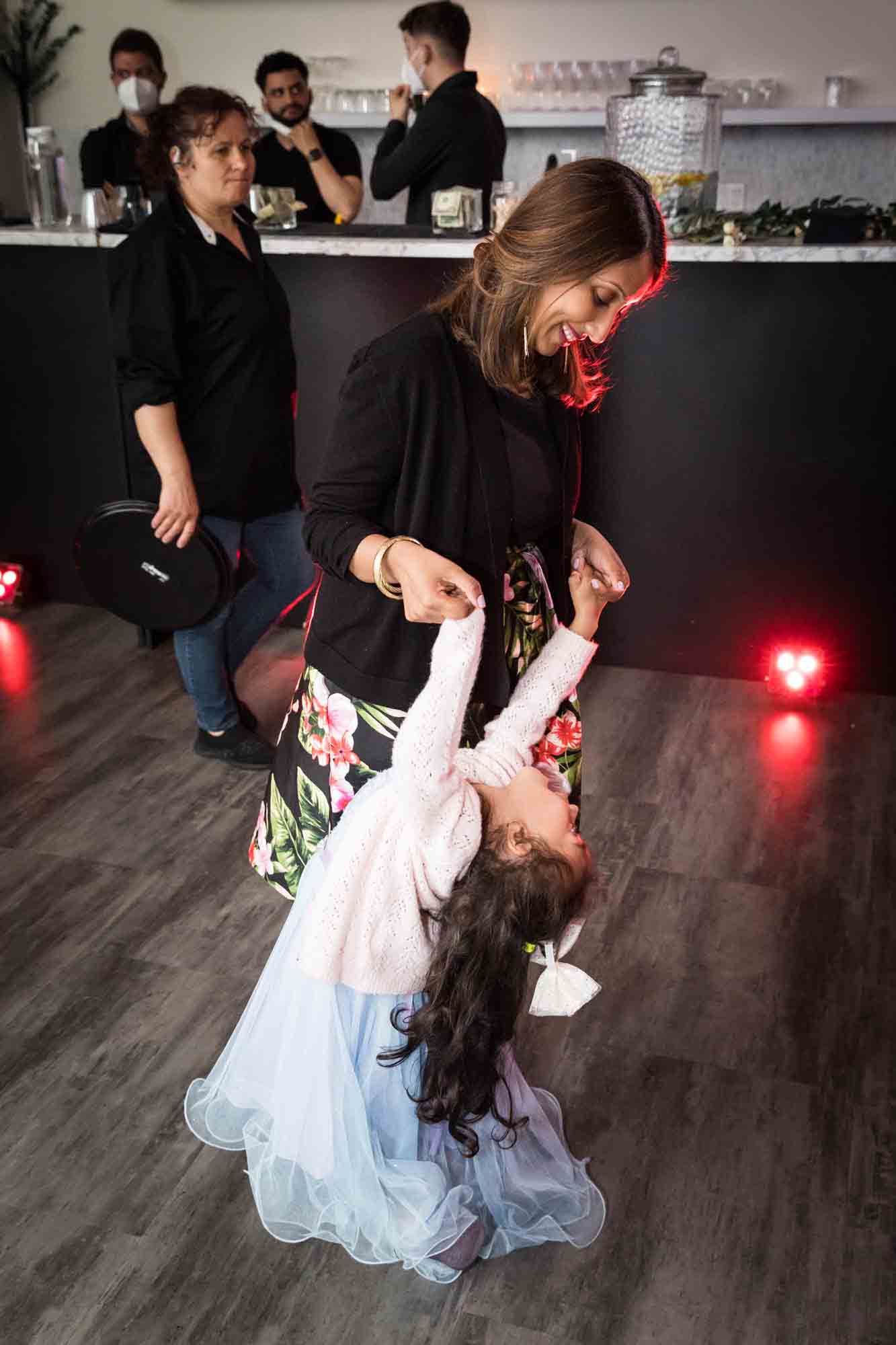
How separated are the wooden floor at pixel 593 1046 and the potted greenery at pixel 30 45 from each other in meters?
4.58

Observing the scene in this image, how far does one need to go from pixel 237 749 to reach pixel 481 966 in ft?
5.60

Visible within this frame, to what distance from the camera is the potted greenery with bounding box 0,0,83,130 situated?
253 inches

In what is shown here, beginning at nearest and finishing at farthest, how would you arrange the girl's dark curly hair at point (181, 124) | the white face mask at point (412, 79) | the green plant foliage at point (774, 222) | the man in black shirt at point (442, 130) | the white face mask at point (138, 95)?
the girl's dark curly hair at point (181, 124) < the green plant foliage at point (774, 222) < the man in black shirt at point (442, 130) < the white face mask at point (138, 95) < the white face mask at point (412, 79)

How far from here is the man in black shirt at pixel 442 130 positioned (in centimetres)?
379

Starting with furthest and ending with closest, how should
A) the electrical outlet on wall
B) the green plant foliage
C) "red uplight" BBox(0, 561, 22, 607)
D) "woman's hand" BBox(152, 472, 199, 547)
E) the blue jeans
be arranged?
1. the electrical outlet on wall
2. "red uplight" BBox(0, 561, 22, 607)
3. the green plant foliage
4. the blue jeans
5. "woman's hand" BBox(152, 472, 199, 547)

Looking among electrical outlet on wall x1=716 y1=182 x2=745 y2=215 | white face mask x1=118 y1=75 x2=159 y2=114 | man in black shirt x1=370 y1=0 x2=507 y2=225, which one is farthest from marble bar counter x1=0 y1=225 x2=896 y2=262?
electrical outlet on wall x1=716 y1=182 x2=745 y2=215

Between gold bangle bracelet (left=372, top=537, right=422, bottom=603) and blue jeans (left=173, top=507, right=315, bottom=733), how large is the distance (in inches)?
57.2

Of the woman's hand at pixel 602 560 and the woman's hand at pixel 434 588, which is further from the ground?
the woman's hand at pixel 434 588

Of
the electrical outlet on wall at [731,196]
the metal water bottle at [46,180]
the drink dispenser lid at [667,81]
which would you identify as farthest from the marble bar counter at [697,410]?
the electrical outlet on wall at [731,196]

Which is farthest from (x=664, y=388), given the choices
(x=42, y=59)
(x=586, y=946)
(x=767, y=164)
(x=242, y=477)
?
(x=42, y=59)

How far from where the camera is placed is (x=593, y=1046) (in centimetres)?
210

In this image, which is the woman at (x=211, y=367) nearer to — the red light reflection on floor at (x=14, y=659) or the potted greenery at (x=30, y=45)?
the red light reflection on floor at (x=14, y=659)

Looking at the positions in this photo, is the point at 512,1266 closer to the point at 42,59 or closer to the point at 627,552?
the point at 627,552

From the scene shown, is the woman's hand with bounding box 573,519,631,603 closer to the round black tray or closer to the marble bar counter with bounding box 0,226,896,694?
the round black tray
